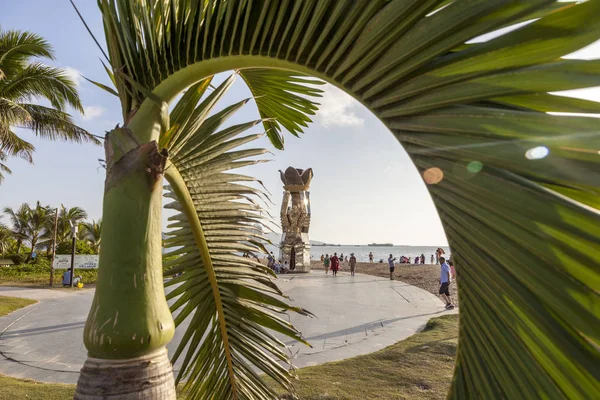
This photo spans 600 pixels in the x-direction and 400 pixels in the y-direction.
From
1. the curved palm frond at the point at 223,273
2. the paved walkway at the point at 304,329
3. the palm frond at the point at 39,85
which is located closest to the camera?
the curved palm frond at the point at 223,273

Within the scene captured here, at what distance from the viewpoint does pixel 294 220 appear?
80.5 ft

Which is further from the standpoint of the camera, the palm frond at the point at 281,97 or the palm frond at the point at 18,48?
the palm frond at the point at 18,48

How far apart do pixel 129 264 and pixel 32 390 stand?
15.9ft

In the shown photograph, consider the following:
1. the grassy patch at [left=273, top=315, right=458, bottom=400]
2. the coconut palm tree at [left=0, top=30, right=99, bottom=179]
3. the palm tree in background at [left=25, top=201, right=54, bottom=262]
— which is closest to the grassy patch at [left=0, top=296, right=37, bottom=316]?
the coconut palm tree at [left=0, top=30, right=99, bottom=179]

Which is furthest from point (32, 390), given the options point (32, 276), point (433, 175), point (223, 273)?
point (32, 276)

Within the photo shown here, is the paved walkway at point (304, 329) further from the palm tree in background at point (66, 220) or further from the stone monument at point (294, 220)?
the palm tree in background at point (66, 220)

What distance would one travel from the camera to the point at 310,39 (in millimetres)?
887

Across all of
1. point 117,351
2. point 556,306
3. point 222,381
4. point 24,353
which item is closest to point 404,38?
point 556,306

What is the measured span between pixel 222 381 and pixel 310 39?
1.52 m

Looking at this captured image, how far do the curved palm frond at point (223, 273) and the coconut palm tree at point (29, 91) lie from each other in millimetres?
11835

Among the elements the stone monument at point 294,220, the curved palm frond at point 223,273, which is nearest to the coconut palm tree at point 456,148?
the curved palm frond at point 223,273

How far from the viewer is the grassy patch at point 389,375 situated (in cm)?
428

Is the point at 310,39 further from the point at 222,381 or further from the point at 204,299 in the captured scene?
the point at 222,381

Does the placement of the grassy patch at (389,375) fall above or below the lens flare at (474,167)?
below
